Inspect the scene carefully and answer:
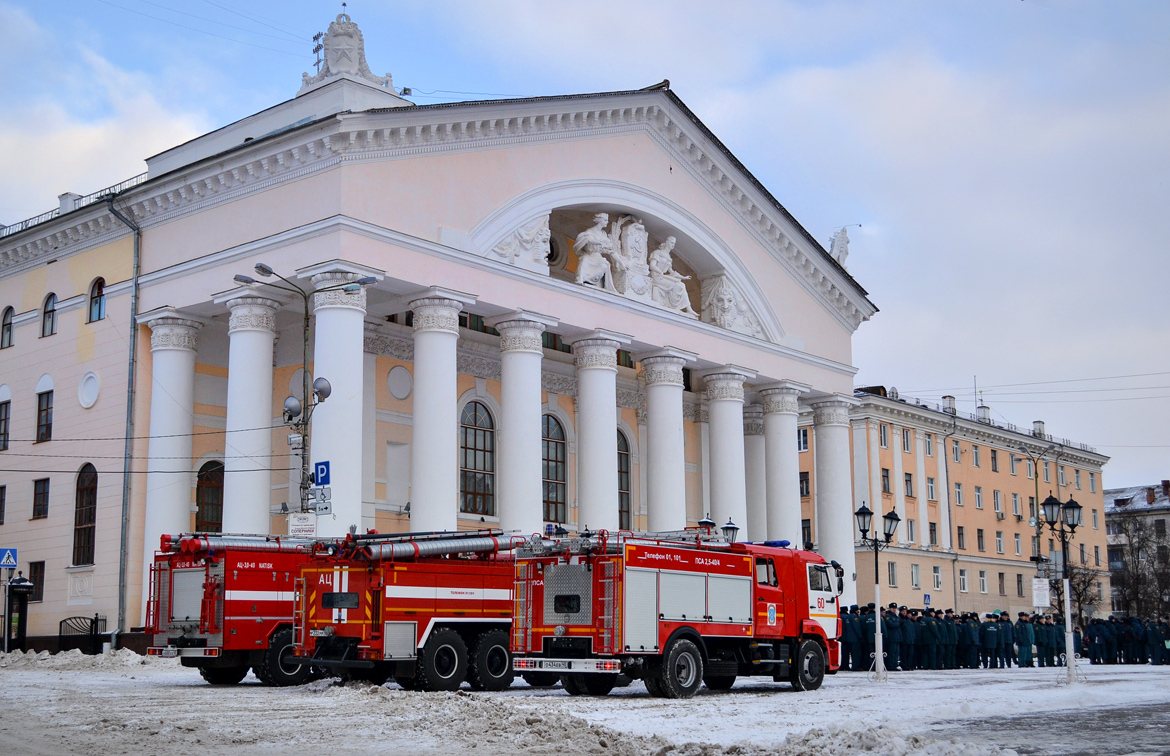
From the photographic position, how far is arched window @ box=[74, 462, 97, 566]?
30.1 m

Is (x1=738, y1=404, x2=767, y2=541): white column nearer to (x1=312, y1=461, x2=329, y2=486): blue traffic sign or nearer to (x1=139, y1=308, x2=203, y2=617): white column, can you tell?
(x1=139, y1=308, x2=203, y2=617): white column

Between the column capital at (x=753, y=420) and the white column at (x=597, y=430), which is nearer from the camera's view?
the white column at (x=597, y=430)

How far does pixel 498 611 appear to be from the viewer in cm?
1975

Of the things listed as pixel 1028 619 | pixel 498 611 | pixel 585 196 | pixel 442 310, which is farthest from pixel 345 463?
pixel 1028 619

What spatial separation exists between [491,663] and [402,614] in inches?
75.4

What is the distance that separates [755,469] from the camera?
42.6 meters

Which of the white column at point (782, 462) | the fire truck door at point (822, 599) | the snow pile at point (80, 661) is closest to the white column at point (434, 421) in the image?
the snow pile at point (80, 661)

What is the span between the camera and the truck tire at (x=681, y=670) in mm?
18859

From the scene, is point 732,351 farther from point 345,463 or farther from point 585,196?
point 345,463

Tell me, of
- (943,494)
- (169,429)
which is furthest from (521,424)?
(943,494)

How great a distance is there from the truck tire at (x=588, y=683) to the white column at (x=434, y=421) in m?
7.05

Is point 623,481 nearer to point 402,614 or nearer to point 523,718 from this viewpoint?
point 402,614

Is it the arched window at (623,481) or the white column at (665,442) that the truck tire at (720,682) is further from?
the arched window at (623,481)

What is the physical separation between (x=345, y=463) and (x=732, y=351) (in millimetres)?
14786
